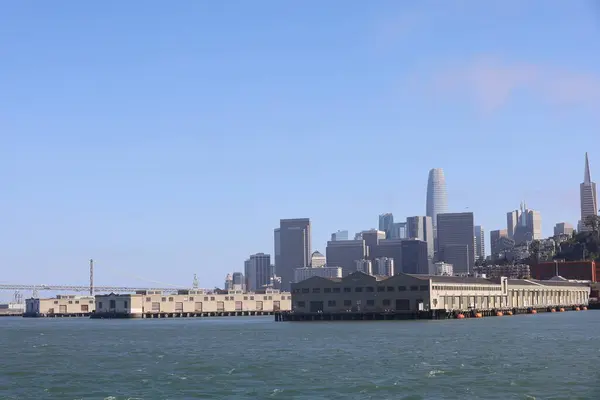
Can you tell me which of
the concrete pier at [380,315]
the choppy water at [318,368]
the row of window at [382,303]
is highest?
the row of window at [382,303]

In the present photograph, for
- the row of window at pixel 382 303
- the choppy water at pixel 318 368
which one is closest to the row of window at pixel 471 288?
the row of window at pixel 382 303

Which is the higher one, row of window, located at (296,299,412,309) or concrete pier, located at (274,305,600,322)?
row of window, located at (296,299,412,309)

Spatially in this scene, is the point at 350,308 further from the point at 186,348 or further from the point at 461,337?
the point at 186,348

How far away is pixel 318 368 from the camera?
69.1 m

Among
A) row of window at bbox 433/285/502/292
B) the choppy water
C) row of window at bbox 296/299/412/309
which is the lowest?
the choppy water

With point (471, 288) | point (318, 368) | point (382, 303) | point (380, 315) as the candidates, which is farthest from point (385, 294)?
point (318, 368)

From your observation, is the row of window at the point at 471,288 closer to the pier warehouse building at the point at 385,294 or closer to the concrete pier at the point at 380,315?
the pier warehouse building at the point at 385,294

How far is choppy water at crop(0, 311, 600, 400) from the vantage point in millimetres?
56312

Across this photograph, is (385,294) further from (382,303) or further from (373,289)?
(373,289)

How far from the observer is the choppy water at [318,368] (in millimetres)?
56312

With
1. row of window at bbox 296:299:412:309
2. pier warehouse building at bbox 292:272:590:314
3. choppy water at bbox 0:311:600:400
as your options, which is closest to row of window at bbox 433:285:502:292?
pier warehouse building at bbox 292:272:590:314

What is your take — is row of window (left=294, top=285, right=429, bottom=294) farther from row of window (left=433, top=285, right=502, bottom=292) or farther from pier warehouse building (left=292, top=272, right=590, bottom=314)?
row of window (left=433, top=285, right=502, bottom=292)

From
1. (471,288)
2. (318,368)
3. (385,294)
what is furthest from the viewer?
(471,288)

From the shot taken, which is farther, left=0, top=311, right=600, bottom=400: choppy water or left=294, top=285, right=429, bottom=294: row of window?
left=294, top=285, right=429, bottom=294: row of window
